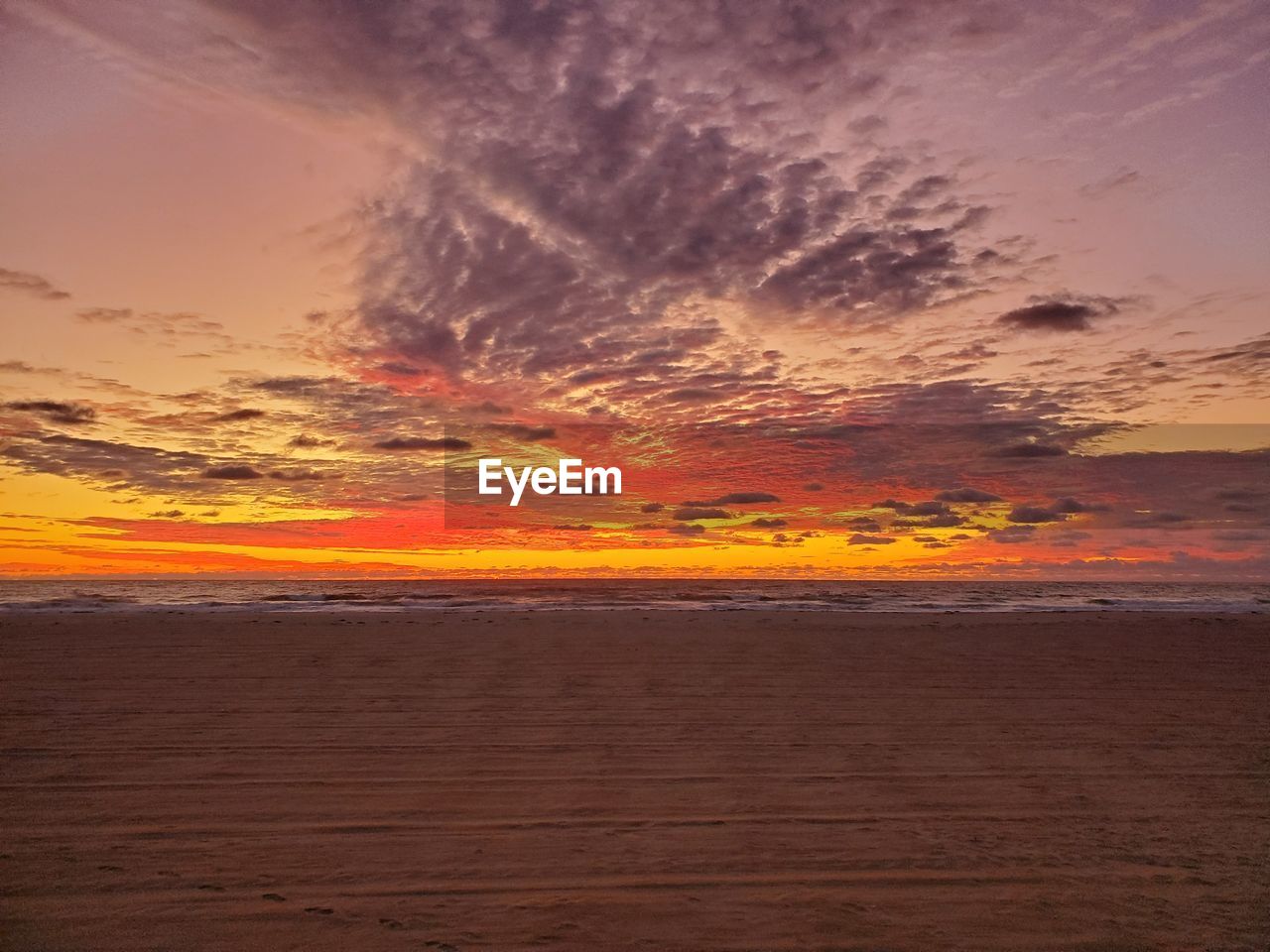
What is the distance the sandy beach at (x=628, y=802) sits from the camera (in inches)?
210

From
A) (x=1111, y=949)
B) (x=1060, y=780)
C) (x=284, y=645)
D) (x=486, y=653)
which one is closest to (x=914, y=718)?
(x=1060, y=780)

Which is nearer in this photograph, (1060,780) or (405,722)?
(1060,780)

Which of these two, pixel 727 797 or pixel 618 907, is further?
pixel 727 797

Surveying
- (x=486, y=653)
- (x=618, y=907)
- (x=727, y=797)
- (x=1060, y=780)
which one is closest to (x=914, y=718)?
(x=1060, y=780)

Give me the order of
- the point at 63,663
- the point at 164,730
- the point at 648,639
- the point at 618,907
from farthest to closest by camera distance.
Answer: the point at 648,639 → the point at 63,663 → the point at 164,730 → the point at 618,907

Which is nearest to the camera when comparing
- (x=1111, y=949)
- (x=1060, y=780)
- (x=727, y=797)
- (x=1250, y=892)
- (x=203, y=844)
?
(x=1111, y=949)

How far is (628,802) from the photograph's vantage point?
7.48 m

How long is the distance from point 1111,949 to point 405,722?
8.13m

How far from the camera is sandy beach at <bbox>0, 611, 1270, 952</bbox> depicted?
5336 millimetres

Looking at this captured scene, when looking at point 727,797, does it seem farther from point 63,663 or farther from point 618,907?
point 63,663

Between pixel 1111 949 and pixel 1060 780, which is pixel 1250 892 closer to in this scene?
pixel 1111 949

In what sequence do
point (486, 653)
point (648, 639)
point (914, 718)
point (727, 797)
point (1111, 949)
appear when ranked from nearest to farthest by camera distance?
point (1111, 949) → point (727, 797) → point (914, 718) → point (486, 653) → point (648, 639)

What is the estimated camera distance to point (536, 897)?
556cm

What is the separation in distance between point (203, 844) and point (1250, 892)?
8.16 meters
